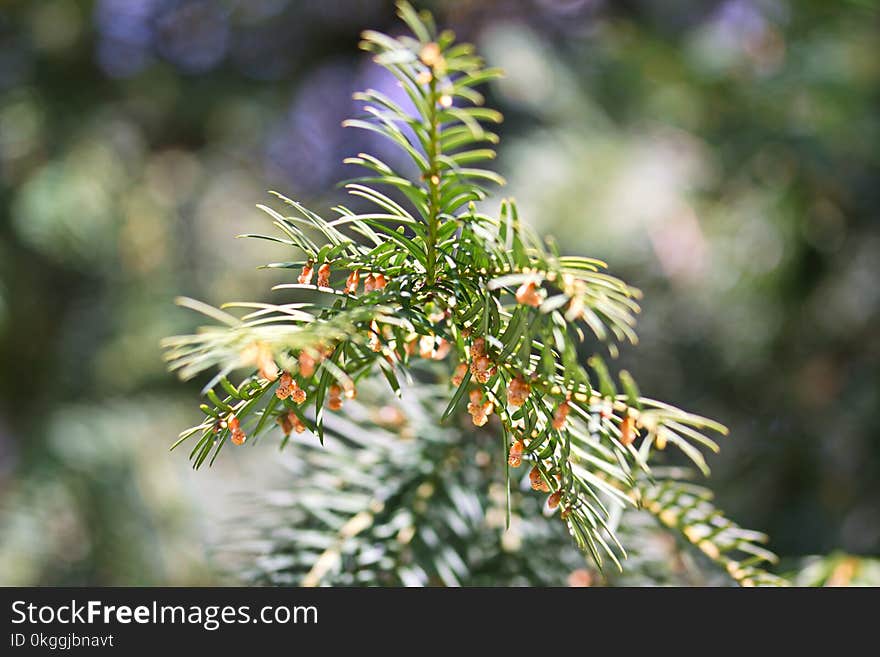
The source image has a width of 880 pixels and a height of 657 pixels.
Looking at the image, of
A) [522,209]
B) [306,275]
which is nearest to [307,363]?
[306,275]

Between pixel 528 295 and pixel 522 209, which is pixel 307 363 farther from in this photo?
pixel 522 209

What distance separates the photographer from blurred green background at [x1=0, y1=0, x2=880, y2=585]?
32.9 inches

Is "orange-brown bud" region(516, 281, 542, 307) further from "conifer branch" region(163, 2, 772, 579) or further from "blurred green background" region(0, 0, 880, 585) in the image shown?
"blurred green background" region(0, 0, 880, 585)

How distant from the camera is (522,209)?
29.3 inches

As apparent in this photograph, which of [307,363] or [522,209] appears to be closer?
[307,363]

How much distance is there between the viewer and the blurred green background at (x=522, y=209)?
0.84m

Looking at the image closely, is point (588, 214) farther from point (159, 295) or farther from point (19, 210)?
point (19, 210)

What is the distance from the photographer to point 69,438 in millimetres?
1012

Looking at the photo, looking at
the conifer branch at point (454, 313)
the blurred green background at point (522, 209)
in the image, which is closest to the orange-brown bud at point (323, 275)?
the conifer branch at point (454, 313)

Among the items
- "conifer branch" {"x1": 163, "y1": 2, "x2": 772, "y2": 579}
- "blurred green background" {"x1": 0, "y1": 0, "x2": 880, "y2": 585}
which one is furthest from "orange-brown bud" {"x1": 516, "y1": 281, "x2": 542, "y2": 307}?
"blurred green background" {"x1": 0, "y1": 0, "x2": 880, "y2": 585}

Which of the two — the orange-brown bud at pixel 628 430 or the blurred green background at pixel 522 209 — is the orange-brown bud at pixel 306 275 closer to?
the orange-brown bud at pixel 628 430

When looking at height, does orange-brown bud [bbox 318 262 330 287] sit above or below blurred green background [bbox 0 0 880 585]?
below
